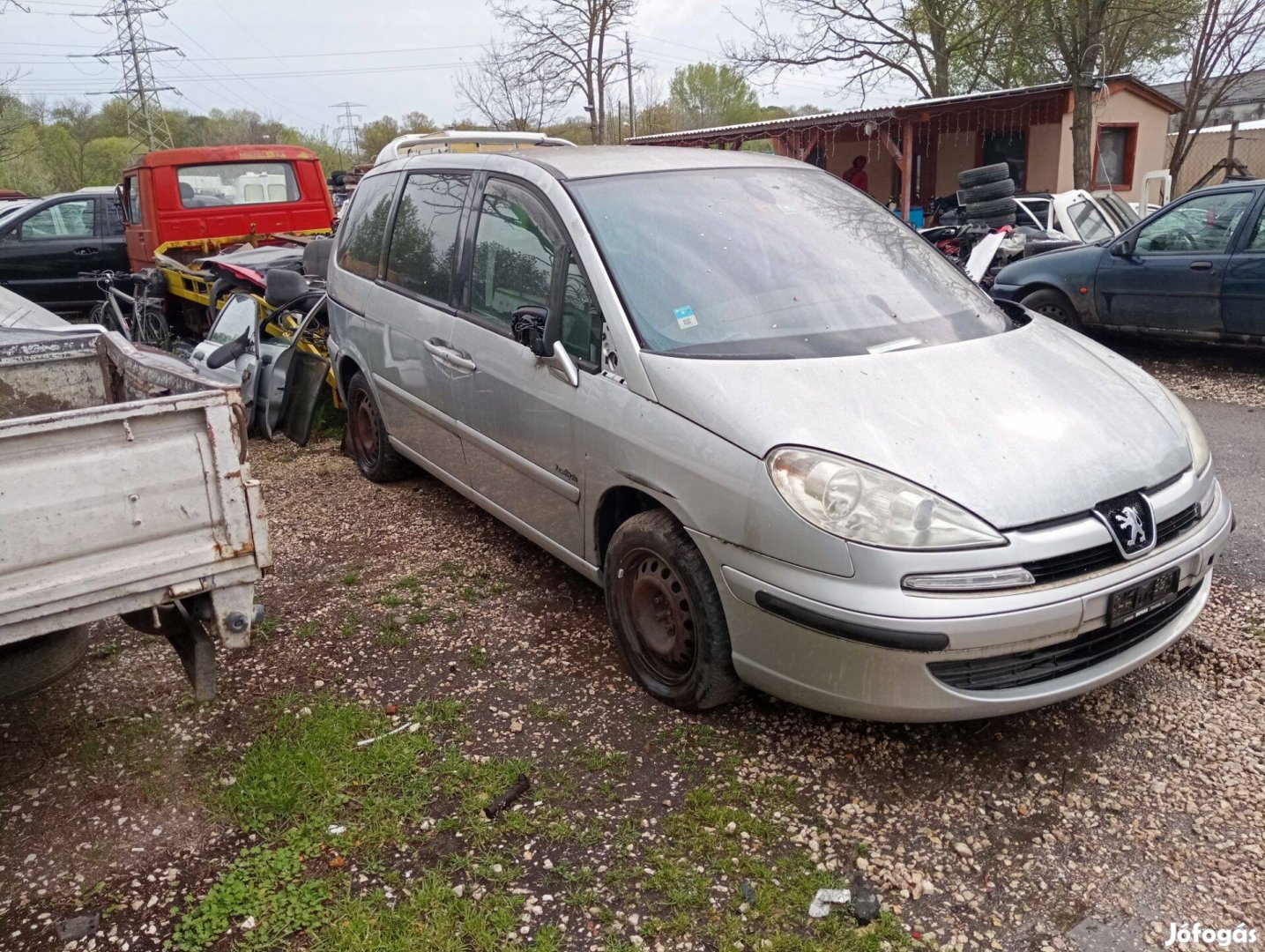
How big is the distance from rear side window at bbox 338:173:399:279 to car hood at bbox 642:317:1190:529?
2.65 metres

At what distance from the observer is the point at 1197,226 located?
24.9 feet

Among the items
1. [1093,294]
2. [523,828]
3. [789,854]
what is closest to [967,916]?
[789,854]

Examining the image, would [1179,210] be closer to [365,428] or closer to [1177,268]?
[1177,268]

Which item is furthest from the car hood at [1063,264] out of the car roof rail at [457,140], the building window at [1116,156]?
the building window at [1116,156]

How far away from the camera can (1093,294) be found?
8.18 metres

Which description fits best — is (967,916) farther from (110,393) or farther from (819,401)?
(110,393)

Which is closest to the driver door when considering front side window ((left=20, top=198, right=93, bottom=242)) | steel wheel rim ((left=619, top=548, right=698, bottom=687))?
steel wheel rim ((left=619, top=548, right=698, bottom=687))

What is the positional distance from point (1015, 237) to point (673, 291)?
9038 mm

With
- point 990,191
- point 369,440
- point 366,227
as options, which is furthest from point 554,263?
point 990,191

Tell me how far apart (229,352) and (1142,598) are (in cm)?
635

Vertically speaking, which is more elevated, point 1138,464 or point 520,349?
point 520,349

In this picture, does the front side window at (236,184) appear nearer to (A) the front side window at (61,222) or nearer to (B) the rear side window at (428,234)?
(A) the front side window at (61,222)

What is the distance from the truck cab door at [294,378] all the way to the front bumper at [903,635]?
4716mm

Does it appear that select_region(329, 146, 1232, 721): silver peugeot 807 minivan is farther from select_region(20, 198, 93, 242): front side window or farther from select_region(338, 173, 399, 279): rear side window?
select_region(20, 198, 93, 242): front side window
